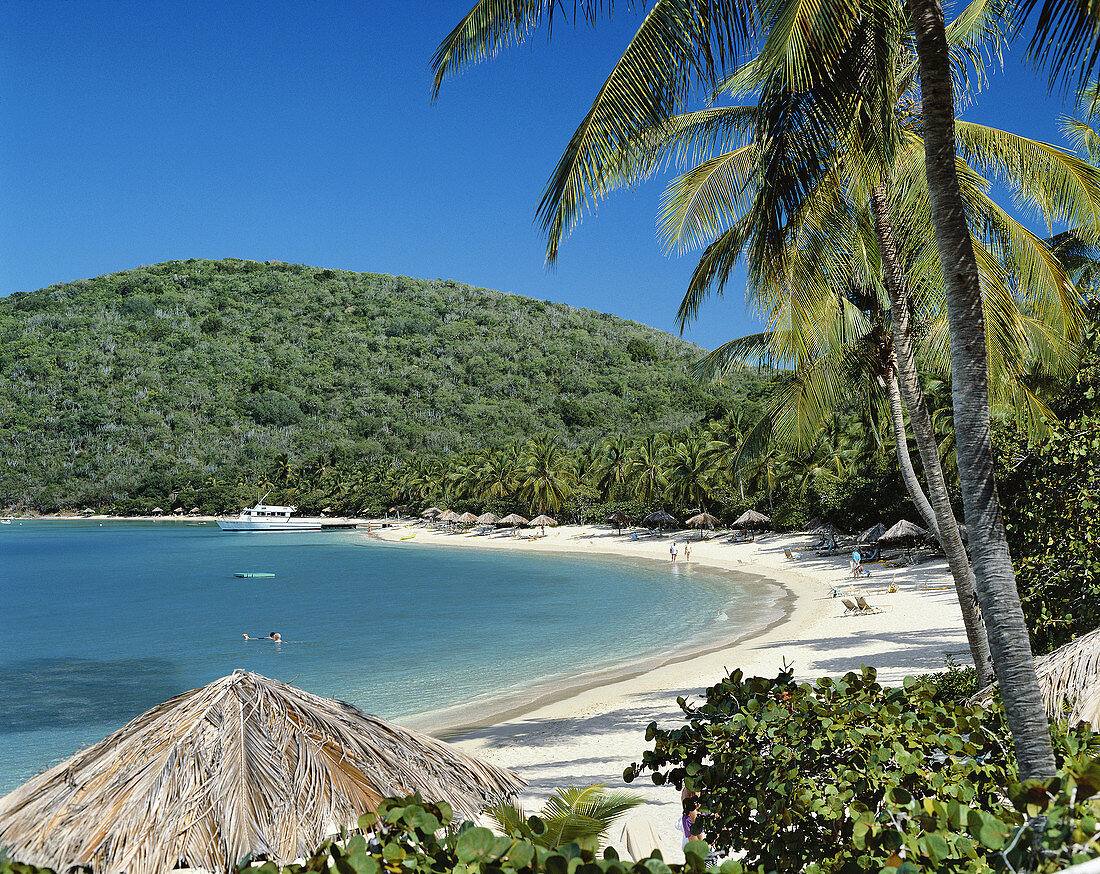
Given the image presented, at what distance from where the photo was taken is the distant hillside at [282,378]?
106562 millimetres

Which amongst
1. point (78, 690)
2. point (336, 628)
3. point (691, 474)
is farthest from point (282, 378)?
point (78, 690)

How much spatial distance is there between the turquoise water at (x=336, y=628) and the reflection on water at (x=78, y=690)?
0.22 feet

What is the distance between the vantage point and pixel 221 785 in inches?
181

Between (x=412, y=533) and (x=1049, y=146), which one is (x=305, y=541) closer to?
(x=412, y=533)

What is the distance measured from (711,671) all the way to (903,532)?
15.4 metres

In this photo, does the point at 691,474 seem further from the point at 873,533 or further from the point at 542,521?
the point at 873,533

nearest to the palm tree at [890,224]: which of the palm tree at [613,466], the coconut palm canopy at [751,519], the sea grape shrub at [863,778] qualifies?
the sea grape shrub at [863,778]

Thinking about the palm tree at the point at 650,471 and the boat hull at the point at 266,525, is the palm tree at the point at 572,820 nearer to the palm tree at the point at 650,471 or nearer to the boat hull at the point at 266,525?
the palm tree at the point at 650,471

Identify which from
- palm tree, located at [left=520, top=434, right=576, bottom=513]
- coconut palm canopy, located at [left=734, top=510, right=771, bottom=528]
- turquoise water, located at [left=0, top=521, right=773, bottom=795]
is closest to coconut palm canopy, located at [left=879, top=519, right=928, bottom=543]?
turquoise water, located at [left=0, top=521, right=773, bottom=795]

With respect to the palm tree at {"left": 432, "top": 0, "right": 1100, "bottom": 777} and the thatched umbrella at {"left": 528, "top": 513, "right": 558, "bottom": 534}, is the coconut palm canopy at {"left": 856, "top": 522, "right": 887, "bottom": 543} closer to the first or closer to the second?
the palm tree at {"left": 432, "top": 0, "right": 1100, "bottom": 777}

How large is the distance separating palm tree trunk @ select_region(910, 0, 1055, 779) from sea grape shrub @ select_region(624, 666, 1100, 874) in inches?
13.8

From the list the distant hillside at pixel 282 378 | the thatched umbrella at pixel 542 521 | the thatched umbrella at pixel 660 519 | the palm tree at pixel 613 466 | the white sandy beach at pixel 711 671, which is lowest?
the white sandy beach at pixel 711 671

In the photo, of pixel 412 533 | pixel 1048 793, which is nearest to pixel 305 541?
pixel 412 533

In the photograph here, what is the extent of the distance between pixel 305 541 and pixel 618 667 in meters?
56.5
